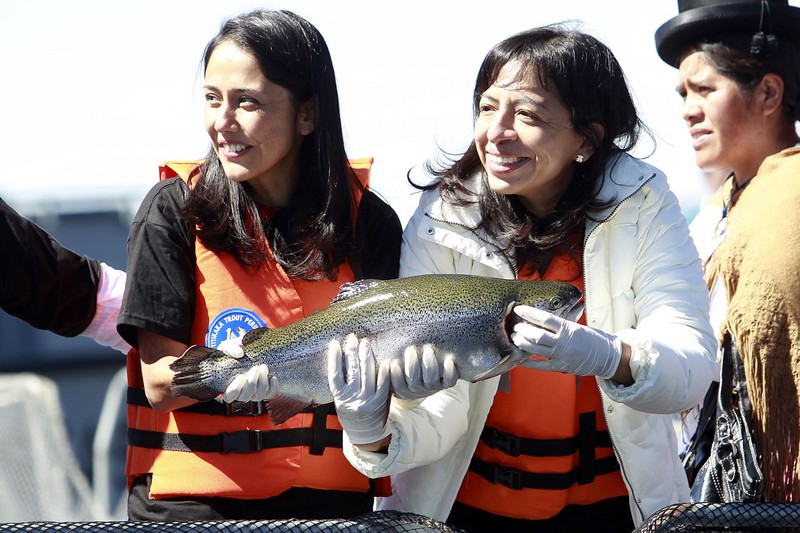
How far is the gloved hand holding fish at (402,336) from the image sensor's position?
3.21 metres

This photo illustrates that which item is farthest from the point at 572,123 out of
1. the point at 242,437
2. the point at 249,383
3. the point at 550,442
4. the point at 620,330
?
the point at 242,437

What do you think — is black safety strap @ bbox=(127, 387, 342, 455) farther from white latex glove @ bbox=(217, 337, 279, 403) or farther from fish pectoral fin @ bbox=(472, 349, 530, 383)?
fish pectoral fin @ bbox=(472, 349, 530, 383)

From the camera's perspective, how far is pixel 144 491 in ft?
12.0

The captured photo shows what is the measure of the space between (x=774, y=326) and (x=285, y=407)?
1.87m

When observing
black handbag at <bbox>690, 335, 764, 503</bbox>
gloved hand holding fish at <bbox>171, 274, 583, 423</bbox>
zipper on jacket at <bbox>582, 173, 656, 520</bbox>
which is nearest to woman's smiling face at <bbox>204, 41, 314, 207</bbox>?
gloved hand holding fish at <bbox>171, 274, 583, 423</bbox>

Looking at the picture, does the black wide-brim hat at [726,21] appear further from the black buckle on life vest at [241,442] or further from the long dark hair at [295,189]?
the black buckle on life vest at [241,442]

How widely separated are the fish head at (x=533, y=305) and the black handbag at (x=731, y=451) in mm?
984

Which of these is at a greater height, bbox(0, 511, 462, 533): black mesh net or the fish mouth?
the fish mouth

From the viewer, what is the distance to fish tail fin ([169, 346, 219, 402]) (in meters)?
3.23

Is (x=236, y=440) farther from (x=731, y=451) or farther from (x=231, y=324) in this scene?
(x=731, y=451)

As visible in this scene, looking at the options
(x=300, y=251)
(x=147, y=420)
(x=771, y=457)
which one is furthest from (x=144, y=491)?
(x=771, y=457)

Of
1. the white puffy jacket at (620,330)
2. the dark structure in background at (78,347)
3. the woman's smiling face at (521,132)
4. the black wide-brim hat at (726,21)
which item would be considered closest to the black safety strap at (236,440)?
the white puffy jacket at (620,330)

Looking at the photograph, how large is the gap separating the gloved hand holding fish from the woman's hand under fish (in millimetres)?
66

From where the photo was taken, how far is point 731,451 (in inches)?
155
